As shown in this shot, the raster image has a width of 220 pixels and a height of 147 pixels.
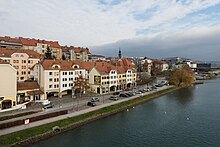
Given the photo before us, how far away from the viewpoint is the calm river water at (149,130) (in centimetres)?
1889

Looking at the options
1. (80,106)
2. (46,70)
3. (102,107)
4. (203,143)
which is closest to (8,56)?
(46,70)

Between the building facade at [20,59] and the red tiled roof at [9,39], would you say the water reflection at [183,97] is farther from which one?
the red tiled roof at [9,39]

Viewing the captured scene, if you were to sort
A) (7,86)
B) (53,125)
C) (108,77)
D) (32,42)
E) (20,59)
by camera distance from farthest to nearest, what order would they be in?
(32,42), (108,77), (20,59), (7,86), (53,125)

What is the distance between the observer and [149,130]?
22.2 meters

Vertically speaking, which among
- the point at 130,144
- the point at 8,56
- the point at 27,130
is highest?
the point at 8,56

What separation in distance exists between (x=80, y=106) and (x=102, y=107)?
9.69ft

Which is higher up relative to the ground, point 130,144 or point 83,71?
point 83,71

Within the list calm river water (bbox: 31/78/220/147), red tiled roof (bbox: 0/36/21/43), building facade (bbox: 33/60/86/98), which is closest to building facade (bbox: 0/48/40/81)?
building facade (bbox: 33/60/86/98)

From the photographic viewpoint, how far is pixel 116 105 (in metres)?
30.3

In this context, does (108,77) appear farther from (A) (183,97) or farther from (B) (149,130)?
(B) (149,130)

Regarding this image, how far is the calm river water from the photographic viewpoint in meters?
18.9

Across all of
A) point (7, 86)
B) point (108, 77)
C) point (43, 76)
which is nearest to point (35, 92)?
point (43, 76)

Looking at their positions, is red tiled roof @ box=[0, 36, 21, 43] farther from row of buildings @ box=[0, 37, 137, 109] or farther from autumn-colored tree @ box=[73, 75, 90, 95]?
autumn-colored tree @ box=[73, 75, 90, 95]

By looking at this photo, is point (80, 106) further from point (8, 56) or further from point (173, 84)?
point (173, 84)
